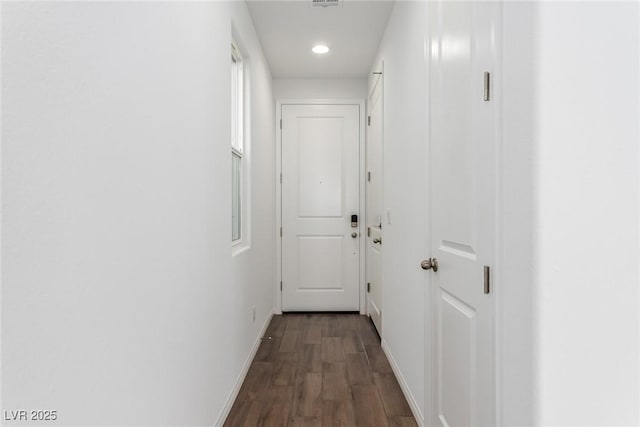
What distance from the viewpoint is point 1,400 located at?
25.9 inches

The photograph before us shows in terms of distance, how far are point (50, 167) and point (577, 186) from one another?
3.81ft

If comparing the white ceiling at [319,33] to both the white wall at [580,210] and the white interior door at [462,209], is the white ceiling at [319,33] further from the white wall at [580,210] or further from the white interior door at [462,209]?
the white wall at [580,210]

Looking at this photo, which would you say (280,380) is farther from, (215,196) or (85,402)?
(85,402)

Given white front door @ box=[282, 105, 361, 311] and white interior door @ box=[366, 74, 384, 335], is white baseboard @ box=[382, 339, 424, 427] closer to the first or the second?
white interior door @ box=[366, 74, 384, 335]

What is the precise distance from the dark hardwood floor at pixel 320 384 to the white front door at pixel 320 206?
25.2 inches

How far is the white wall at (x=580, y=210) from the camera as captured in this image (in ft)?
3.20

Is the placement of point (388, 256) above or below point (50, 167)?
below

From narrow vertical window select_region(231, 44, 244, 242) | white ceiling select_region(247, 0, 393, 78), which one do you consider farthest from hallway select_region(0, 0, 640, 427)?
white ceiling select_region(247, 0, 393, 78)

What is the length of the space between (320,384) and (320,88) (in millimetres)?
2944

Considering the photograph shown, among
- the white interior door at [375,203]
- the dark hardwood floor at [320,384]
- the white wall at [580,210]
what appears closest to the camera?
the white wall at [580,210]

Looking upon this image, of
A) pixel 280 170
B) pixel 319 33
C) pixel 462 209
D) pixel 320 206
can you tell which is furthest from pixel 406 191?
pixel 280 170

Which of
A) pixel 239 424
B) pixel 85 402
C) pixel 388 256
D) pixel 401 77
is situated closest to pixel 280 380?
pixel 239 424

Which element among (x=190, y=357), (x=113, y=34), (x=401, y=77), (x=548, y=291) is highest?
(x=401, y=77)

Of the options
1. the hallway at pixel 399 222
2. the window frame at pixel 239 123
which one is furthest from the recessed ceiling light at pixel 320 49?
the hallway at pixel 399 222
